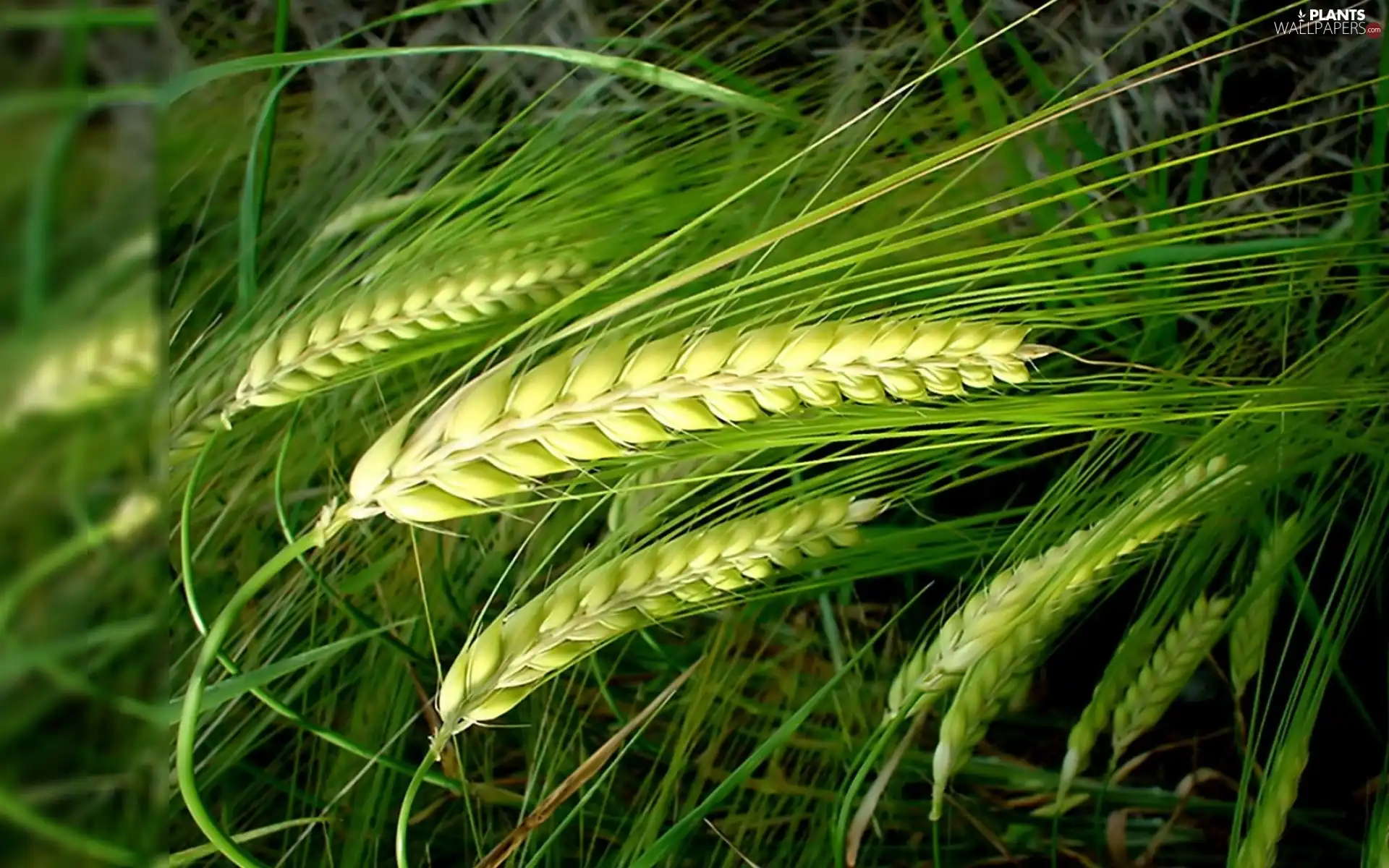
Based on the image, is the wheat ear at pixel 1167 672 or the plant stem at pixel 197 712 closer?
the plant stem at pixel 197 712

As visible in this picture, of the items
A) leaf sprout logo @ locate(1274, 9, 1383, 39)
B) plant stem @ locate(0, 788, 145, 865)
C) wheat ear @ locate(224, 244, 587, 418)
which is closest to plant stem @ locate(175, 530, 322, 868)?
plant stem @ locate(0, 788, 145, 865)

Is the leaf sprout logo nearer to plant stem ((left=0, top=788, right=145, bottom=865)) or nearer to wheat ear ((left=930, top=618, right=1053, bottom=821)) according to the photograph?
wheat ear ((left=930, top=618, right=1053, bottom=821))

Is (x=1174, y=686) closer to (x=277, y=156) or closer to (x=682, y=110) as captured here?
(x=682, y=110)

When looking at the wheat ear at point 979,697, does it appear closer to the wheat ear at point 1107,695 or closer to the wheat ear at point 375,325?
the wheat ear at point 1107,695

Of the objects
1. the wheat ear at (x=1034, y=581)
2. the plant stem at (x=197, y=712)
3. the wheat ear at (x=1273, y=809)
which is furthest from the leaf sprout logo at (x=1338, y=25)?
the plant stem at (x=197, y=712)

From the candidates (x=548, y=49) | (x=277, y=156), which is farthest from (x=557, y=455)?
(x=277, y=156)

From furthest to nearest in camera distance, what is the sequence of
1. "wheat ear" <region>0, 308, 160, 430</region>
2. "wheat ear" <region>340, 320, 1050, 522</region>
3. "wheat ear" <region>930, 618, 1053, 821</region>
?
"wheat ear" <region>930, 618, 1053, 821</region> → "wheat ear" <region>340, 320, 1050, 522</region> → "wheat ear" <region>0, 308, 160, 430</region>
